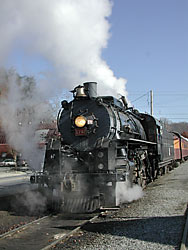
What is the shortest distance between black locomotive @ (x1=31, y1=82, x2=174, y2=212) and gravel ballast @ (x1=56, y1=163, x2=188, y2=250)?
30.9 inches

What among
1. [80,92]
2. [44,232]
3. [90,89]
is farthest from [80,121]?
[44,232]

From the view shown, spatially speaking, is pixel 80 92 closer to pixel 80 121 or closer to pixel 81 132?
pixel 80 121

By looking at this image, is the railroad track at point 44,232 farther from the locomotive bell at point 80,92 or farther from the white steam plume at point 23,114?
the locomotive bell at point 80,92

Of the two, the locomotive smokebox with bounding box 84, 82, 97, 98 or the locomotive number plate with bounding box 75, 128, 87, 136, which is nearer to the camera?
Result: the locomotive number plate with bounding box 75, 128, 87, 136

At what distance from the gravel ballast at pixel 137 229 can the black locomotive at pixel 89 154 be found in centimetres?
79

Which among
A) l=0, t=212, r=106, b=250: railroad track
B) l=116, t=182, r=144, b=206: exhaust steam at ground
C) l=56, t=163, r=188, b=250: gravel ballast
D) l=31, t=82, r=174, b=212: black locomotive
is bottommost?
l=0, t=212, r=106, b=250: railroad track

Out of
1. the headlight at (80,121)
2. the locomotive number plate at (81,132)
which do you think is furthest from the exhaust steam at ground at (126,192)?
the headlight at (80,121)

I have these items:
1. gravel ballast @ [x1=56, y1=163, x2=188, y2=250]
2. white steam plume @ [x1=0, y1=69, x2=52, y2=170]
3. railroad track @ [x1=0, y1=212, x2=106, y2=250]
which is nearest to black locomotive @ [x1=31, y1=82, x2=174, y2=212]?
railroad track @ [x1=0, y1=212, x2=106, y2=250]

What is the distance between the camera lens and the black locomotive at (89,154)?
26.1ft

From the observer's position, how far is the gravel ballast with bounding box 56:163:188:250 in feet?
17.4

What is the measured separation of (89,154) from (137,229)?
2929 millimetres

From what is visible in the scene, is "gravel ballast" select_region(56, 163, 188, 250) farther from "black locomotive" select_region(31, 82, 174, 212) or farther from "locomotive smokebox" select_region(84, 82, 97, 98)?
"locomotive smokebox" select_region(84, 82, 97, 98)

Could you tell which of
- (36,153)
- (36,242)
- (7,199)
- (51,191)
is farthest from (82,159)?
(7,199)

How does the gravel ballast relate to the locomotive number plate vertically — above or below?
below
